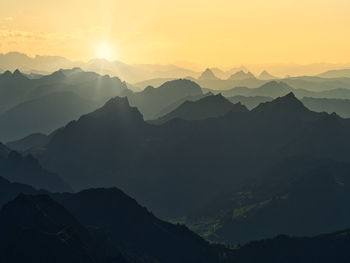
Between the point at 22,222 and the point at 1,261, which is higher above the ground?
the point at 22,222

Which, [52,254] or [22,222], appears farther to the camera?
[22,222]

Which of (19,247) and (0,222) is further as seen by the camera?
(0,222)

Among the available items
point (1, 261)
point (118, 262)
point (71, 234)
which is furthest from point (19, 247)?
point (118, 262)

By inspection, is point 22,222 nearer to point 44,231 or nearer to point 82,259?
point 44,231

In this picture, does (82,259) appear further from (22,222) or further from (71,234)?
(22,222)

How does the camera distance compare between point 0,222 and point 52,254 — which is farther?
point 0,222

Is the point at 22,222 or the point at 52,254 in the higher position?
the point at 22,222

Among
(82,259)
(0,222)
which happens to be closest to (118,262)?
(82,259)

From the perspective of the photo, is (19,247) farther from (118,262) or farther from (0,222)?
(118,262)

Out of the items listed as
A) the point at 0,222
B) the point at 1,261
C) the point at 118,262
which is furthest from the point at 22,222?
the point at 118,262
